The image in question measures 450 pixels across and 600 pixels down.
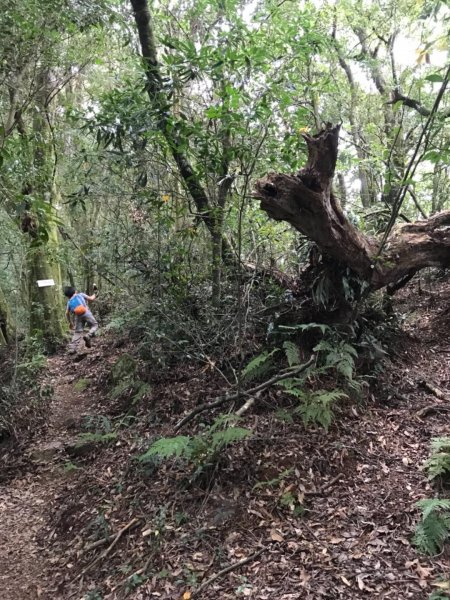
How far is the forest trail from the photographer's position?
4457 mm

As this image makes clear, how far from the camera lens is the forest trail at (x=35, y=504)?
14.6ft

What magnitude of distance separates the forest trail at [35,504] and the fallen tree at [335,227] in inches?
181

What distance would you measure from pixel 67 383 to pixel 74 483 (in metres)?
3.77

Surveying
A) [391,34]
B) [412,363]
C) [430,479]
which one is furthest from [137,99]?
[391,34]

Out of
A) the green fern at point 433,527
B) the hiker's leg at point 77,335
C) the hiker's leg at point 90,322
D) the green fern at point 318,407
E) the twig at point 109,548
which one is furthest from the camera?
the hiker's leg at point 77,335

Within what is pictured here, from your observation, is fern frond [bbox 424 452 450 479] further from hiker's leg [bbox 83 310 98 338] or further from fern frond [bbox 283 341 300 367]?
hiker's leg [bbox 83 310 98 338]

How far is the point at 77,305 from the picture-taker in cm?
1060

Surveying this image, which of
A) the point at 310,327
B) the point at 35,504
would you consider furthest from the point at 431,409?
the point at 35,504

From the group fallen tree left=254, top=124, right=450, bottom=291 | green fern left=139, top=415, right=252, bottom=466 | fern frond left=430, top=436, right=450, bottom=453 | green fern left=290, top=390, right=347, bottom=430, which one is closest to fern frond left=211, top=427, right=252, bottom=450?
green fern left=139, top=415, right=252, bottom=466

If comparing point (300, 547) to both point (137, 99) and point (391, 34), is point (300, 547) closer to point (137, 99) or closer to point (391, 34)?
point (137, 99)

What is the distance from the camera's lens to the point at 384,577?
3.14m

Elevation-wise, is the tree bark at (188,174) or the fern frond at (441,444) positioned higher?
the tree bark at (188,174)

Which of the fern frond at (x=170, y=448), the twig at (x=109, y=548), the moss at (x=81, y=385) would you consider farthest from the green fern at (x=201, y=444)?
the moss at (x=81, y=385)

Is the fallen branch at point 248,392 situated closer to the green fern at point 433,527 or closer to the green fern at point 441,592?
the green fern at point 433,527
